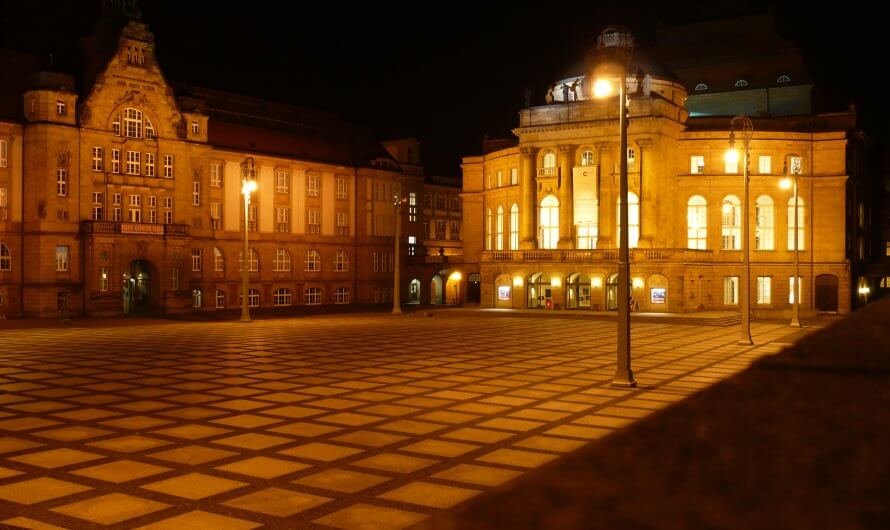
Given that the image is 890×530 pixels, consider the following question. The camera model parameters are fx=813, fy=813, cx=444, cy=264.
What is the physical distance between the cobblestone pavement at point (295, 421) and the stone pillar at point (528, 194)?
38780 mm

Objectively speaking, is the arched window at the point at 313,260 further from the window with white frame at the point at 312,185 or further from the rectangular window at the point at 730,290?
the rectangular window at the point at 730,290

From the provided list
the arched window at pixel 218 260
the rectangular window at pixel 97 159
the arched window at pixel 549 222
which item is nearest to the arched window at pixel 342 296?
the arched window at pixel 218 260

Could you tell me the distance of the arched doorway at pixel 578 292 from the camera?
249ft

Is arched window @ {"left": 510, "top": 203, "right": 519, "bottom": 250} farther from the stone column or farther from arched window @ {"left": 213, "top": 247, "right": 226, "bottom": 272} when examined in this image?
arched window @ {"left": 213, "top": 247, "right": 226, "bottom": 272}

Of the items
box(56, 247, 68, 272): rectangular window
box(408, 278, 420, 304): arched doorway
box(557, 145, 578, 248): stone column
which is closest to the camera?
box(56, 247, 68, 272): rectangular window

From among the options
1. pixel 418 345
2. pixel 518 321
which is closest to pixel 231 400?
pixel 418 345

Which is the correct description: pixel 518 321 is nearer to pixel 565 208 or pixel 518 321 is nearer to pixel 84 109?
pixel 565 208

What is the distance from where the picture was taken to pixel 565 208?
7750 centimetres

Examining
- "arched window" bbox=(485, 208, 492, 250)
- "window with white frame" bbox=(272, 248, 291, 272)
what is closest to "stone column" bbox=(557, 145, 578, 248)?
"arched window" bbox=(485, 208, 492, 250)

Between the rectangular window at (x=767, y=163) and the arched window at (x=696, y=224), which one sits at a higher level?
the rectangular window at (x=767, y=163)

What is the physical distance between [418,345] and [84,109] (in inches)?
1616

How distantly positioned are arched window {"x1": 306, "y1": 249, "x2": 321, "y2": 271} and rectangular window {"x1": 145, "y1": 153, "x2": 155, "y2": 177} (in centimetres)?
1920

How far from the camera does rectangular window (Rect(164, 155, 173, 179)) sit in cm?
7106

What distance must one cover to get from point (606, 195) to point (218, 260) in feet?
122
